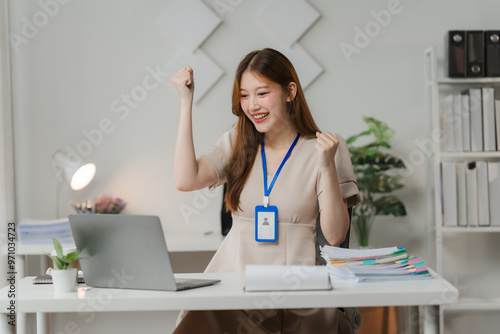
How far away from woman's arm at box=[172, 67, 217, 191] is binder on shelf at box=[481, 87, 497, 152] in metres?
1.72

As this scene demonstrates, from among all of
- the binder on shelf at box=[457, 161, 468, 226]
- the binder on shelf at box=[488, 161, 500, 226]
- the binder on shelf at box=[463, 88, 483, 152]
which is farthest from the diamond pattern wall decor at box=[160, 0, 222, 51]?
the binder on shelf at box=[488, 161, 500, 226]

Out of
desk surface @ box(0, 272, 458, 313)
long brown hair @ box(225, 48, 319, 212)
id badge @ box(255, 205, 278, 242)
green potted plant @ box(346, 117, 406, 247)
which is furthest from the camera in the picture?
green potted plant @ box(346, 117, 406, 247)

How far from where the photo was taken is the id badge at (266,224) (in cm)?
181

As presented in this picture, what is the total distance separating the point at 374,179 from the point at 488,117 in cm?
67

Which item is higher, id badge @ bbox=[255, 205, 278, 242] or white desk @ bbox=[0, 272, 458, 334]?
id badge @ bbox=[255, 205, 278, 242]

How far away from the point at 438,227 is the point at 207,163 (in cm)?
157

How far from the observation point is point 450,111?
10.1 feet

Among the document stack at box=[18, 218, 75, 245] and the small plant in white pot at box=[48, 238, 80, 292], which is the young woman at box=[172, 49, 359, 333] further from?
the document stack at box=[18, 218, 75, 245]

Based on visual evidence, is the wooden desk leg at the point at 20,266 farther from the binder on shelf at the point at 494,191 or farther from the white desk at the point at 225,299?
the binder on shelf at the point at 494,191

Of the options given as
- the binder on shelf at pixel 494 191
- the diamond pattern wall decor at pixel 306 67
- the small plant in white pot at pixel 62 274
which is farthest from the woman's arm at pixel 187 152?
the binder on shelf at pixel 494 191

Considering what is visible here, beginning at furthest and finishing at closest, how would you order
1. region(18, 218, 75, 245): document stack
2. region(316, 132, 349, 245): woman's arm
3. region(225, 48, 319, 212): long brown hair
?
region(18, 218, 75, 245): document stack
region(225, 48, 319, 212): long brown hair
region(316, 132, 349, 245): woman's arm

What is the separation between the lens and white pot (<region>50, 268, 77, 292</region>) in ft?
4.85

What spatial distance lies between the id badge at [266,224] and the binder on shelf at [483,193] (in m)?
1.63

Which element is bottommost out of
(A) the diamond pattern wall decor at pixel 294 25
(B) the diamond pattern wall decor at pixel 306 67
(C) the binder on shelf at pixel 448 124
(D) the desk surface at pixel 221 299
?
(D) the desk surface at pixel 221 299
